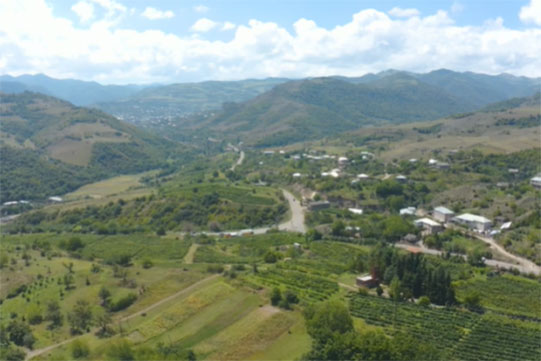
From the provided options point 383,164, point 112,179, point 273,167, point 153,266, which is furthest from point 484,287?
point 112,179

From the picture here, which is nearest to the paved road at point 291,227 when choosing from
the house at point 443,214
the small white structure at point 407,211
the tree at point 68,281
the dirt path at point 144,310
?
the small white structure at point 407,211

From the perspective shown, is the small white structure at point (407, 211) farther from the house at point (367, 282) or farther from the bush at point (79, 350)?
the bush at point (79, 350)

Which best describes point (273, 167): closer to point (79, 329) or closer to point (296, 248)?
point (296, 248)

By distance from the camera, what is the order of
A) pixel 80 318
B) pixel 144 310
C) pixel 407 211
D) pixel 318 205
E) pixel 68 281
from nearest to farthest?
pixel 80 318 < pixel 144 310 < pixel 68 281 < pixel 407 211 < pixel 318 205

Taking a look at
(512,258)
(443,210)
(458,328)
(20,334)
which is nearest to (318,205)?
(443,210)

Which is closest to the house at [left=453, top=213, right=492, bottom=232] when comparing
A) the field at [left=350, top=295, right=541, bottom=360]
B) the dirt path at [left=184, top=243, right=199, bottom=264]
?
the field at [left=350, top=295, right=541, bottom=360]

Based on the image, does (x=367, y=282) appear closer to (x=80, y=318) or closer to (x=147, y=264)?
(x=147, y=264)

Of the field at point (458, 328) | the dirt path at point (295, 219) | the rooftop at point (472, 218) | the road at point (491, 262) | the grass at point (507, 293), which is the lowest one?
the dirt path at point (295, 219)
